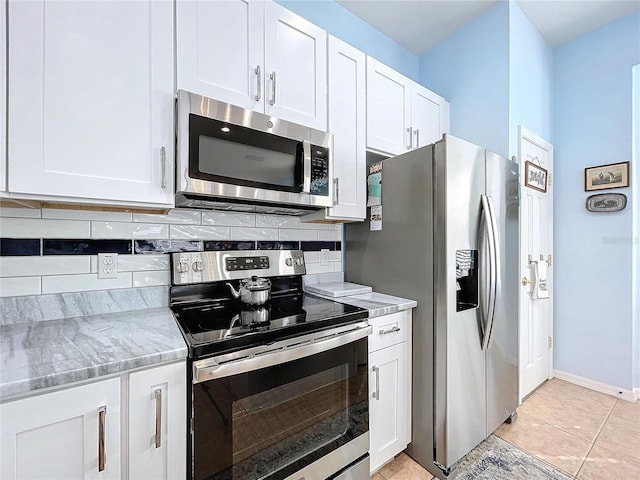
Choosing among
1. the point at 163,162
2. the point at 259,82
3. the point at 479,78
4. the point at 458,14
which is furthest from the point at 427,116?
the point at 163,162

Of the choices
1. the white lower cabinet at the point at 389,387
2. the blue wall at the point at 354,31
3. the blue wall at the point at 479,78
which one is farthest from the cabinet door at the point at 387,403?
the blue wall at the point at 354,31

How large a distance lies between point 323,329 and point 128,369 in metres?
0.71

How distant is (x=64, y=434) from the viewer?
79 cm

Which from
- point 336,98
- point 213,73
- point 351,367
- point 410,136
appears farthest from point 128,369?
point 410,136

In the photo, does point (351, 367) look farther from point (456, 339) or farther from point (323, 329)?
point (456, 339)

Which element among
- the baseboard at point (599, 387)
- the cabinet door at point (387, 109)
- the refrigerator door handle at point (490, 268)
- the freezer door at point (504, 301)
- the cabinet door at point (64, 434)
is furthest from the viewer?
the baseboard at point (599, 387)

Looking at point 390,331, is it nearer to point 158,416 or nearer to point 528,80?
point 158,416

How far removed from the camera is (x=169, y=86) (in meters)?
1.23

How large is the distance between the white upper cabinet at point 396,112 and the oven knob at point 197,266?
1279mm

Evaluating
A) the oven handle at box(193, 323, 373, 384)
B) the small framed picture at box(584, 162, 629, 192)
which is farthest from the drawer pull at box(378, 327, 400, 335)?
the small framed picture at box(584, 162, 629, 192)

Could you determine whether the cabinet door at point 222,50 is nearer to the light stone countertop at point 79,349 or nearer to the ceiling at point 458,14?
the light stone countertop at point 79,349

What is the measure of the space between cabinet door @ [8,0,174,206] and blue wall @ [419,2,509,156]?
221cm

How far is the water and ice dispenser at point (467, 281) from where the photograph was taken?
1647 millimetres

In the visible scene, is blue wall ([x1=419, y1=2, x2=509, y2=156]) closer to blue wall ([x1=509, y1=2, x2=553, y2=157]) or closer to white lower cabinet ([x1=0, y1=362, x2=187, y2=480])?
blue wall ([x1=509, y1=2, x2=553, y2=157])
